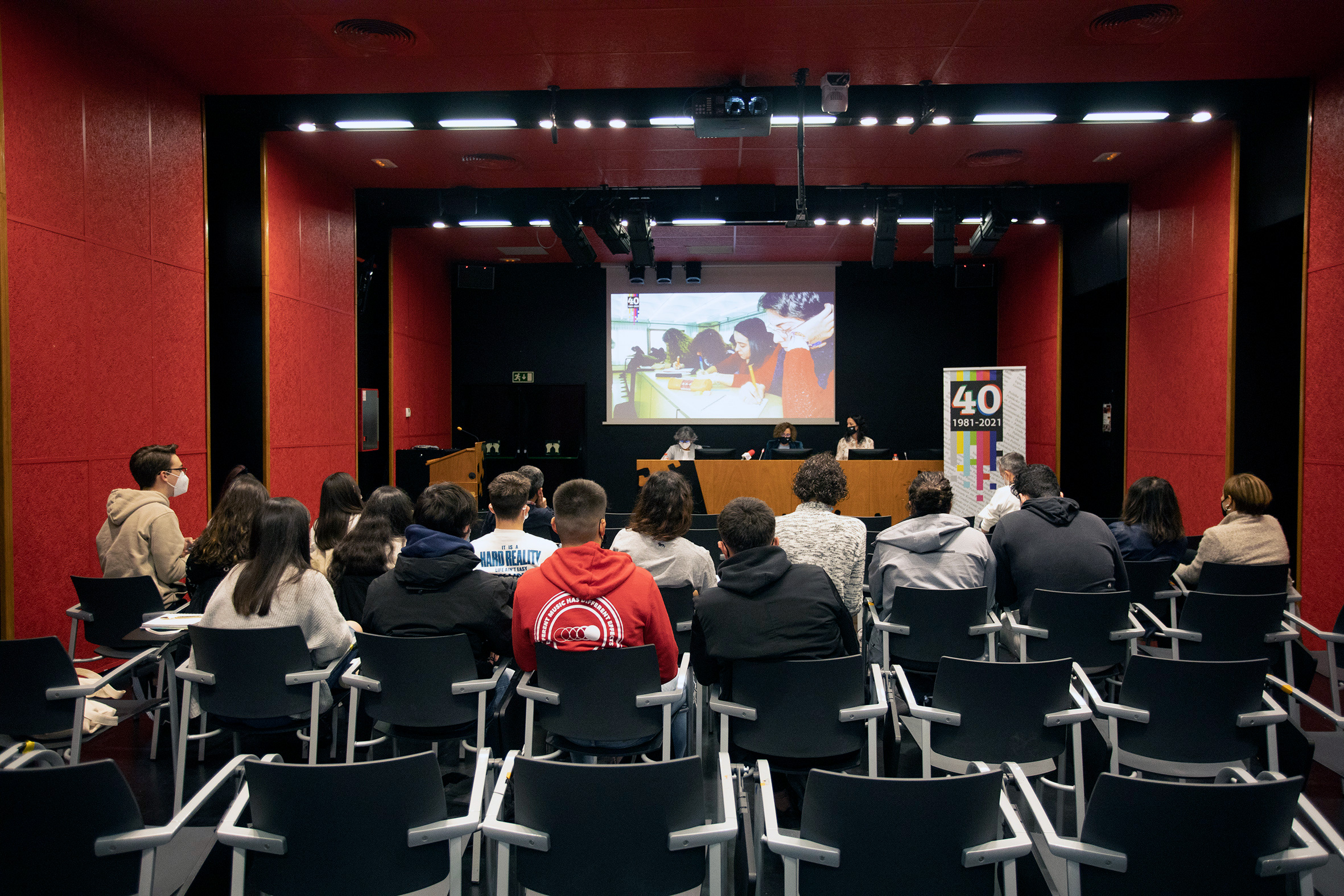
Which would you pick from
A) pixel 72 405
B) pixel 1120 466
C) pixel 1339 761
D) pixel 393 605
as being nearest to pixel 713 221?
pixel 1120 466

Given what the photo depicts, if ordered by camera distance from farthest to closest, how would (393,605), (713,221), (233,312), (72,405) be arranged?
(713,221) < (233,312) < (72,405) < (393,605)

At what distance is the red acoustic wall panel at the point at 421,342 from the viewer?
9133 mm

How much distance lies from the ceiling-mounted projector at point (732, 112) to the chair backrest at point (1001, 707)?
405 centimetres

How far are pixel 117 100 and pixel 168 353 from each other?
1.59 metres

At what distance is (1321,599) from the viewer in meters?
5.02

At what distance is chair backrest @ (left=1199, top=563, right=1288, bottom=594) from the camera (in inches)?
144

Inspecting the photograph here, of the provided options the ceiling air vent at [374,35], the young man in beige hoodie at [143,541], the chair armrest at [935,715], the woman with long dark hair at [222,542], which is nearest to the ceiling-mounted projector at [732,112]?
the ceiling air vent at [374,35]

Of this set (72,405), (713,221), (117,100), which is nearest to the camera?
(72,405)

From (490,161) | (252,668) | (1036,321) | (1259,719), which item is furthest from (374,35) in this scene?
(1036,321)

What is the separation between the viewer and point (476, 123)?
5559 millimetres

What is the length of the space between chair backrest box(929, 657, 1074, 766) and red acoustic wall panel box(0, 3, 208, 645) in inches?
185

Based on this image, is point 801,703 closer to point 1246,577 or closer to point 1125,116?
point 1246,577

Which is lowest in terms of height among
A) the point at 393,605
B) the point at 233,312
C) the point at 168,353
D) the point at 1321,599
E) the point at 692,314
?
the point at 1321,599

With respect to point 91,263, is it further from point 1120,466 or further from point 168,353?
point 1120,466
